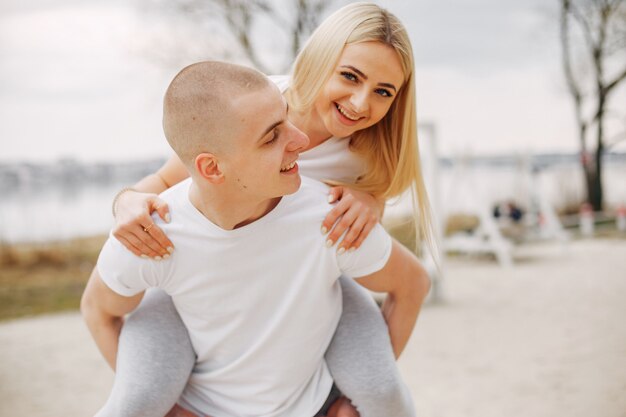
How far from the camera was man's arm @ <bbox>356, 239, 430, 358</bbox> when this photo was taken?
4.78 ft

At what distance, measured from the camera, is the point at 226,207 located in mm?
1308

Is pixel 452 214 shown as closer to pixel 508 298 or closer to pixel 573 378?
pixel 508 298

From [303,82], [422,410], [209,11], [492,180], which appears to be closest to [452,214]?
[492,180]

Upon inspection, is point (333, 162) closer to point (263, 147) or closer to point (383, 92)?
point (383, 92)

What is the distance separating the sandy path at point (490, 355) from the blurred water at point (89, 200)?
1002mm

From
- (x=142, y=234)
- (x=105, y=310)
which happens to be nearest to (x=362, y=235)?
(x=142, y=234)

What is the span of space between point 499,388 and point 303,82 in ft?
8.04

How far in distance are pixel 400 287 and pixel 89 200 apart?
22.3 ft

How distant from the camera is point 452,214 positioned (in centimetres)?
820

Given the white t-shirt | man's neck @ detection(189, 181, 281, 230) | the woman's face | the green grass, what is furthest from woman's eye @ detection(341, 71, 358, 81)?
the green grass

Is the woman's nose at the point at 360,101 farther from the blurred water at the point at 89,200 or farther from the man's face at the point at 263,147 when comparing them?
the blurred water at the point at 89,200

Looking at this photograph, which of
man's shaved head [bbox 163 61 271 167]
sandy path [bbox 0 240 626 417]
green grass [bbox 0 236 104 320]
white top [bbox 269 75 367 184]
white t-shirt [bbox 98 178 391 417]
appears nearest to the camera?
man's shaved head [bbox 163 61 271 167]

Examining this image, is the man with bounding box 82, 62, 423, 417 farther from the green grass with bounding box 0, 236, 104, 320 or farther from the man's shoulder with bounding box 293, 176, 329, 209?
the green grass with bounding box 0, 236, 104, 320

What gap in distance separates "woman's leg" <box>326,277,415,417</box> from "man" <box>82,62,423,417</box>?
35 mm
